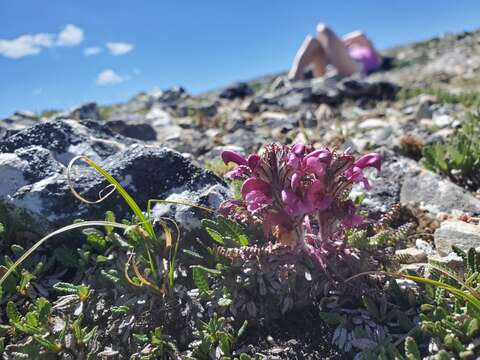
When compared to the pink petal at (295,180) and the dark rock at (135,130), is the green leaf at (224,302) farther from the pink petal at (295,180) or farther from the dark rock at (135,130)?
the dark rock at (135,130)

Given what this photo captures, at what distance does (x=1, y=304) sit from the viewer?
3217 millimetres

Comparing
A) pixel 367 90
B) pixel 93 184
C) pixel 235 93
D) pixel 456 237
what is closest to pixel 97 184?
pixel 93 184

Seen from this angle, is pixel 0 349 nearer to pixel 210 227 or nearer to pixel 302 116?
pixel 210 227

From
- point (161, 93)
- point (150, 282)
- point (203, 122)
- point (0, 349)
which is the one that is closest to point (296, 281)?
point (150, 282)

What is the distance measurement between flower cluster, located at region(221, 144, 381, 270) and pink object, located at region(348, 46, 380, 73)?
64.3ft

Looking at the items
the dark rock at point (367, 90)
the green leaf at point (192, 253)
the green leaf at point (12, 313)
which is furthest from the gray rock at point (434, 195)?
the dark rock at point (367, 90)

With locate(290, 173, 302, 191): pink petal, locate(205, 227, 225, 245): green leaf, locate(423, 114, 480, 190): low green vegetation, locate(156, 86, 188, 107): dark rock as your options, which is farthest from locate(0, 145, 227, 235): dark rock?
locate(156, 86, 188, 107): dark rock

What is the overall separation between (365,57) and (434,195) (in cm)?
1876

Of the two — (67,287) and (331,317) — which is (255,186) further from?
(67,287)

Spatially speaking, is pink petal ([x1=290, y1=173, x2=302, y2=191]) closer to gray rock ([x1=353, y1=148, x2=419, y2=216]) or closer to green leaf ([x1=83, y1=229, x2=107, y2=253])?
gray rock ([x1=353, y1=148, x2=419, y2=216])

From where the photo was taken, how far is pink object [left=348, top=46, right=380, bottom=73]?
21.3 meters

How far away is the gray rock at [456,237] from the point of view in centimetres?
320

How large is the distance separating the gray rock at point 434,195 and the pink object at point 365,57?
58.3 feet

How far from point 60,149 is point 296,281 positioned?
250 cm
